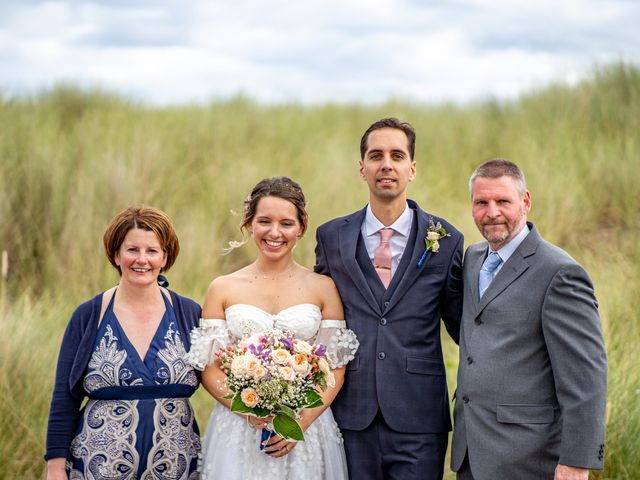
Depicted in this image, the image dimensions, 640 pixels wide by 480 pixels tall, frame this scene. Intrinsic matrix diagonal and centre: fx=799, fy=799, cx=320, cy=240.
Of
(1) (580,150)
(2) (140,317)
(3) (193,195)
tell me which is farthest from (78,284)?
(1) (580,150)

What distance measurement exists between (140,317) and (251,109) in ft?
39.3

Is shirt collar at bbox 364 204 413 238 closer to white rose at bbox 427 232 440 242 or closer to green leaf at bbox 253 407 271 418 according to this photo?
white rose at bbox 427 232 440 242

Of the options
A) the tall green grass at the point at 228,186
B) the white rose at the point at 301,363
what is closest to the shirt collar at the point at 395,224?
the white rose at the point at 301,363

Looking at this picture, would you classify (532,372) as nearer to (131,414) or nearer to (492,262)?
(492,262)

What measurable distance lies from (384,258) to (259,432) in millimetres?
1242

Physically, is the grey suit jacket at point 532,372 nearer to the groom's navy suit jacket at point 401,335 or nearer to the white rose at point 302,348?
the groom's navy suit jacket at point 401,335

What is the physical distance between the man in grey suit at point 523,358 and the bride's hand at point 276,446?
36.6 inches

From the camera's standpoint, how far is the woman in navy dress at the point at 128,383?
14.0 feet

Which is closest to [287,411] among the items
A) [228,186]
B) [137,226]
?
[137,226]

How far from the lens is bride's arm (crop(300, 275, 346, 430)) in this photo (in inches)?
176

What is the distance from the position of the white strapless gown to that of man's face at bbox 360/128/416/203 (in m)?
0.82

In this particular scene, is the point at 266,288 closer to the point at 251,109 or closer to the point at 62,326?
the point at 62,326

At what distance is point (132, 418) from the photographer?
4270 millimetres

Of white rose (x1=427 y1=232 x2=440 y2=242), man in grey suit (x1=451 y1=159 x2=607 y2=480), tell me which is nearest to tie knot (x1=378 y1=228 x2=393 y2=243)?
white rose (x1=427 y1=232 x2=440 y2=242)
